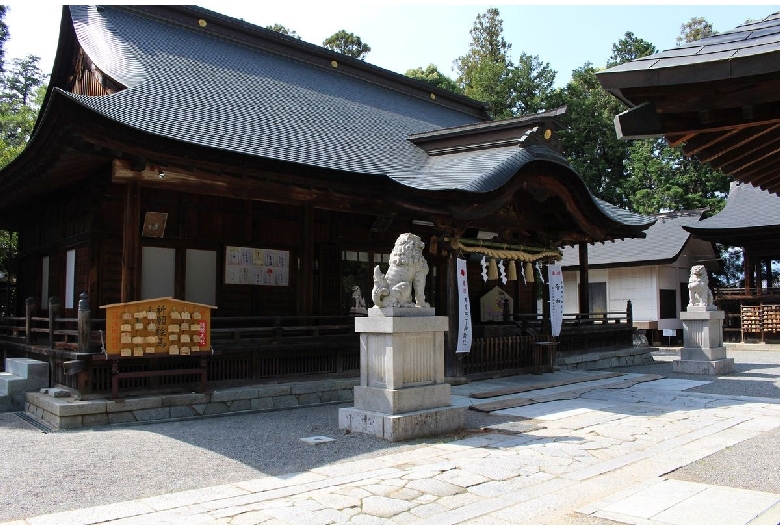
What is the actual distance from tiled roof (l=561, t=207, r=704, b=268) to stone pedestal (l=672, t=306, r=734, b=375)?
436 inches

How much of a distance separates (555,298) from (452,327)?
395 centimetres

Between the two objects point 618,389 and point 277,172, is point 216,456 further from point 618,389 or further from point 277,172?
point 618,389

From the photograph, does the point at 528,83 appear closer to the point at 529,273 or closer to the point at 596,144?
the point at 596,144

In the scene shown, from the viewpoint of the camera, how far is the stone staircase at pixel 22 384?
34.3ft

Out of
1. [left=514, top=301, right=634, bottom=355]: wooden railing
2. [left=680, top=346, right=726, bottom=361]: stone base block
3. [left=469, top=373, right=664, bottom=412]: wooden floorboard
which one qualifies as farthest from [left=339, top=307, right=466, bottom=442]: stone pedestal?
[left=680, top=346, right=726, bottom=361]: stone base block

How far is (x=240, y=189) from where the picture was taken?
11.1 m

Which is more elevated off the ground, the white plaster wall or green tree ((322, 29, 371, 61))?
green tree ((322, 29, 371, 61))

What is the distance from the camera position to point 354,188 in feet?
39.6

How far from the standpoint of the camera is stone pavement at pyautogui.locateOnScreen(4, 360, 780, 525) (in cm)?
482

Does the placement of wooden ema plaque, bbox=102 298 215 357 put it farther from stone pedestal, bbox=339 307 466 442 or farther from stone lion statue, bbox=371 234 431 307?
stone lion statue, bbox=371 234 431 307

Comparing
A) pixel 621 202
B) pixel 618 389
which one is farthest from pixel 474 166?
pixel 621 202

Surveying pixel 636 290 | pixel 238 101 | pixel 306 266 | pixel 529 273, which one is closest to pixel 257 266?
pixel 306 266

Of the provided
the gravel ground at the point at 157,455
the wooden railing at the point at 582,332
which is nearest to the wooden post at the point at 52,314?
the gravel ground at the point at 157,455

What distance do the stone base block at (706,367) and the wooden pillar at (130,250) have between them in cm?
1327
